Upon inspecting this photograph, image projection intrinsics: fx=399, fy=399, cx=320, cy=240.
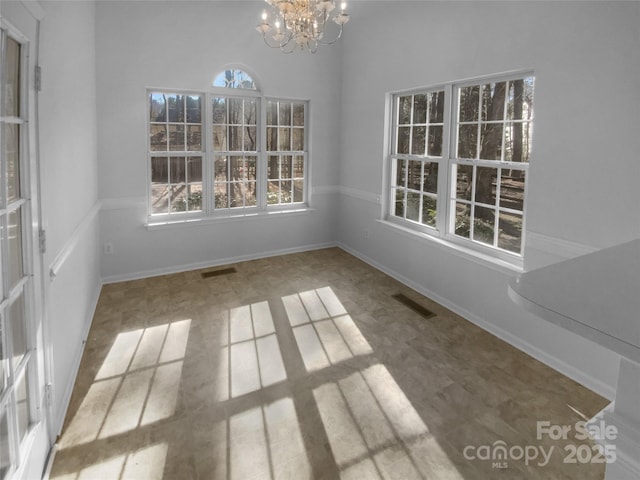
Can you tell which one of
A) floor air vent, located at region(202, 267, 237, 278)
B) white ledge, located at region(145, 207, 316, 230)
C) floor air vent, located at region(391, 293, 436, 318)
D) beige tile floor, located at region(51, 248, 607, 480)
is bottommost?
beige tile floor, located at region(51, 248, 607, 480)

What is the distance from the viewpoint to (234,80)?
5.02 metres

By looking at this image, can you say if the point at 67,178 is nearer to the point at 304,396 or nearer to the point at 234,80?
the point at 304,396

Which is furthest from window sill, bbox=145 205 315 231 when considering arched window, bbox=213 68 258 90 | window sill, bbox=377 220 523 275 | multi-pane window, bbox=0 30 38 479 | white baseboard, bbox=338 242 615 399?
multi-pane window, bbox=0 30 38 479

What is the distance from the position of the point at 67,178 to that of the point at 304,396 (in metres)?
2.11

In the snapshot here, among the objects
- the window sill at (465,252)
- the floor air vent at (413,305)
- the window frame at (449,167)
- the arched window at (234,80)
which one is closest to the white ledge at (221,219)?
the window frame at (449,167)

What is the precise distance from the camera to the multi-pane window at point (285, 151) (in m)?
5.41

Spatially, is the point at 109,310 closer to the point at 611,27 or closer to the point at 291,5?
the point at 291,5

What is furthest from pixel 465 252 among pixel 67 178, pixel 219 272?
pixel 67 178

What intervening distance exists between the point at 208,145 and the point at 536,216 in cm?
370

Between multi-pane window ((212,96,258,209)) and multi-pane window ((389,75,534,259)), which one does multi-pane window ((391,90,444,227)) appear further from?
multi-pane window ((212,96,258,209))

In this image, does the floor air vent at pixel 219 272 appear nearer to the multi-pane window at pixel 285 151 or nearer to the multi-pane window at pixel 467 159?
the multi-pane window at pixel 285 151

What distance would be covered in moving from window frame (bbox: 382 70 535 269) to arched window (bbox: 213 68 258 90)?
1.80 metres

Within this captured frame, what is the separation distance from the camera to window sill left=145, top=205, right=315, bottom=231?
15.6ft

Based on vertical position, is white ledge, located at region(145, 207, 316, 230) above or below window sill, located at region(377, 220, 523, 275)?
above
